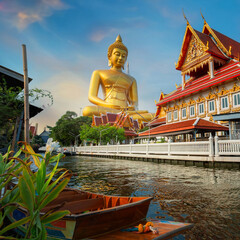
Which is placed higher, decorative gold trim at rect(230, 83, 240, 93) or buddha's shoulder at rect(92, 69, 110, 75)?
buddha's shoulder at rect(92, 69, 110, 75)

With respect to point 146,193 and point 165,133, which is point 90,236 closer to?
point 146,193

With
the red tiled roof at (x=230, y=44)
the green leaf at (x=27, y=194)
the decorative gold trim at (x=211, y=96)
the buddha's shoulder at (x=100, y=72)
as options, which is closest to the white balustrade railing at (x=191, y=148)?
the decorative gold trim at (x=211, y=96)

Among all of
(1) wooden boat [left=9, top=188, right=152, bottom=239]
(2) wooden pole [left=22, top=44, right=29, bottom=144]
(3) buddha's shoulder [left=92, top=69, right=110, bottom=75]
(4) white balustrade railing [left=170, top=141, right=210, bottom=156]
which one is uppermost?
(3) buddha's shoulder [left=92, top=69, right=110, bottom=75]

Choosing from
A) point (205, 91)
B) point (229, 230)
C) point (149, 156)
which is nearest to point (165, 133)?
point (149, 156)

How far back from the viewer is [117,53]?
141 feet

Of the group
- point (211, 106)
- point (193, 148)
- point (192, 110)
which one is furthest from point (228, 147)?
point (192, 110)

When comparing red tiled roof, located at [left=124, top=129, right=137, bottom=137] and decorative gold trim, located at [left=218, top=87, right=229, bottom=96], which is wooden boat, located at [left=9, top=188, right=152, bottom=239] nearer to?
decorative gold trim, located at [left=218, top=87, right=229, bottom=96]

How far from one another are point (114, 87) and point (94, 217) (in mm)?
41672

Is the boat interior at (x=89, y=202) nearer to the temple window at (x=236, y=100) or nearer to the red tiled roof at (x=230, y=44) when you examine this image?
the temple window at (x=236, y=100)

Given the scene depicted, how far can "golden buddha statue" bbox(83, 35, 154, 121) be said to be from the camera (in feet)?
140

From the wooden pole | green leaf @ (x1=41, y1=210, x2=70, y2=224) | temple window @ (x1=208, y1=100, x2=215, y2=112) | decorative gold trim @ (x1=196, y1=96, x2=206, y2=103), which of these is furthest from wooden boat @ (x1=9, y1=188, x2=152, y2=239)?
decorative gold trim @ (x1=196, y1=96, x2=206, y2=103)

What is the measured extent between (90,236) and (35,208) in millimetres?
1127

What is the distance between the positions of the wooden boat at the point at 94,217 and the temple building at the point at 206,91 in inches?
590

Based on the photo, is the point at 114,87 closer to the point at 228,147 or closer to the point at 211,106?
the point at 211,106
